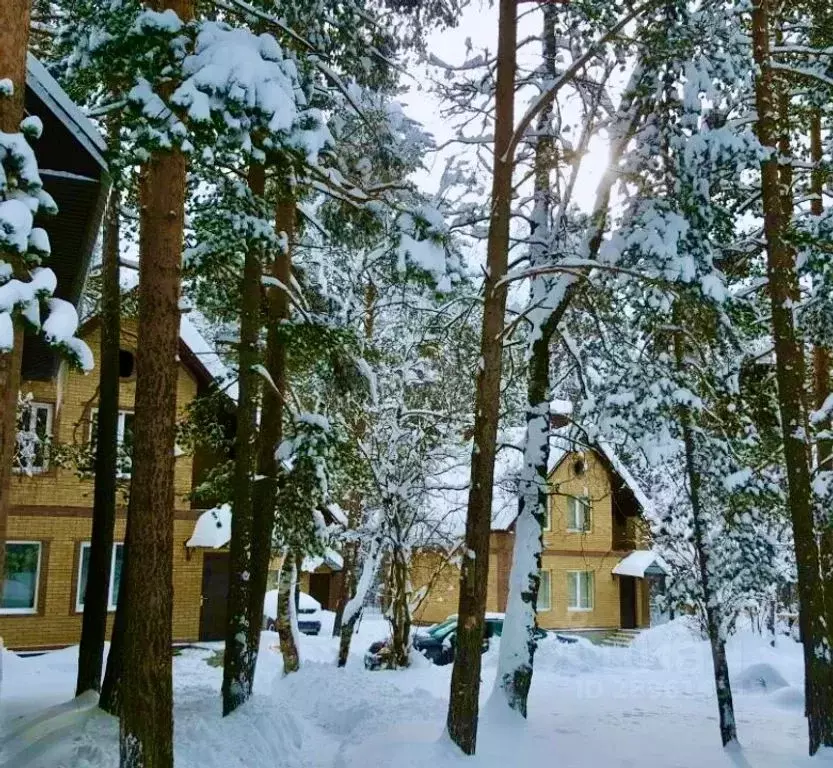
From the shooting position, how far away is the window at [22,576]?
18.7 m

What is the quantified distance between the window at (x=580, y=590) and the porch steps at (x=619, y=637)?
136cm

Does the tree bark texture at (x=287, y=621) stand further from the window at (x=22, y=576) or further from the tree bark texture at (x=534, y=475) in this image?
the window at (x=22, y=576)

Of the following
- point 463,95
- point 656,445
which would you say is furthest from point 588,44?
point 656,445

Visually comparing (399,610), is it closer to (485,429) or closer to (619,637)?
(485,429)

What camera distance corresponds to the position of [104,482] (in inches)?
447

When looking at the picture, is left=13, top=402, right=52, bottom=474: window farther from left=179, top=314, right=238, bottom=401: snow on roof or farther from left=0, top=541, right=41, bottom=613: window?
left=179, top=314, right=238, bottom=401: snow on roof

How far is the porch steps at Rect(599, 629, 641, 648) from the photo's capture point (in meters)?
30.8

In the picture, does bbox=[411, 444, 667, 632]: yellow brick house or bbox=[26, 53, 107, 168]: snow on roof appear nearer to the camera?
bbox=[26, 53, 107, 168]: snow on roof

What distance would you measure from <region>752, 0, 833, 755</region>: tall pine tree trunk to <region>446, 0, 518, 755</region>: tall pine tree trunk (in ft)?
11.7

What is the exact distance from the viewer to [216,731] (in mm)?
9797

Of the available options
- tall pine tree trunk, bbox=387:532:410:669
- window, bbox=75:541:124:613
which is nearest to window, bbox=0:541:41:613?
window, bbox=75:541:124:613

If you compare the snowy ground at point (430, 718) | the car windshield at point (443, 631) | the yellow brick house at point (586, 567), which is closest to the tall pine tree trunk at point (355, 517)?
the snowy ground at point (430, 718)

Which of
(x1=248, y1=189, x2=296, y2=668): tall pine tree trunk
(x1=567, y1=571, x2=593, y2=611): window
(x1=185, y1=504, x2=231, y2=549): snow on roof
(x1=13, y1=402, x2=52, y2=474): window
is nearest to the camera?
(x1=248, y1=189, x2=296, y2=668): tall pine tree trunk

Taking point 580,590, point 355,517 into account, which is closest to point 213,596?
point 355,517
